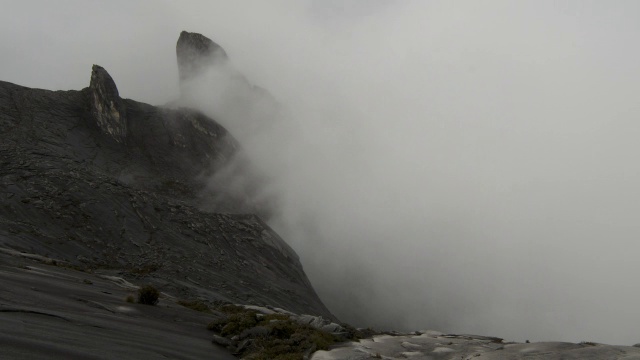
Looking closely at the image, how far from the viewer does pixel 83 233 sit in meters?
50.8

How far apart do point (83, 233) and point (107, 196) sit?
833 cm

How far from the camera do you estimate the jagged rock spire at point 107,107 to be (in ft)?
294

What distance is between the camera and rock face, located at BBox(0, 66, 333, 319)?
48.3m

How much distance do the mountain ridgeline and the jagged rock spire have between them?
21 cm

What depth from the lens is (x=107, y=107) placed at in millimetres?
91250

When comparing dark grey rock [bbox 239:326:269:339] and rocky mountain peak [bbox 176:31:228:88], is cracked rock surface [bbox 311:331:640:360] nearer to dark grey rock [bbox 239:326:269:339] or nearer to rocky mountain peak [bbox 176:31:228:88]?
dark grey rock [bbox 239:326:269:339]

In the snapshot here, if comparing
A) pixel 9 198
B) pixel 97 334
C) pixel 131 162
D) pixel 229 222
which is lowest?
pixel 97 334

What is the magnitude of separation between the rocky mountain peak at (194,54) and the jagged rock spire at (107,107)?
48305 mm

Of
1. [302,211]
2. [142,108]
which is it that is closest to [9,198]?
[142,108]

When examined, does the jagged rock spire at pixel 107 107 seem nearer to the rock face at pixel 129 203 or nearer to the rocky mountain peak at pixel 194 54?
the rock face at pixel 129 203

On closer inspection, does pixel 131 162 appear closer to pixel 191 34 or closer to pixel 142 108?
pixel 142 108

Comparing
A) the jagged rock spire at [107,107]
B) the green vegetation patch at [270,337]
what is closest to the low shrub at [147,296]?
the green vegetation patch at [270,337]

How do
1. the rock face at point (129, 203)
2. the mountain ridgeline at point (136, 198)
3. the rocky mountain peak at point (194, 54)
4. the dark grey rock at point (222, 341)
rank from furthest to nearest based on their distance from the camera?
the rocky mountain peak at point (194, 54), the mountain ridgeline at point (136, 198), the rock face at point (129, 203), the dark grey rock at point (222, 341)

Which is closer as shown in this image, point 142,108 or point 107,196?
point 107,196
